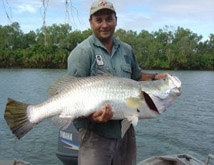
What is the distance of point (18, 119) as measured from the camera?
366 cm

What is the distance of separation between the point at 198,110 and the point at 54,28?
68223 mm

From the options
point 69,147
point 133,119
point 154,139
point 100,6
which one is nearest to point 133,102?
point 133,119

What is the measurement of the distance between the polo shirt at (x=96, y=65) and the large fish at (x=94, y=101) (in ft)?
0.54

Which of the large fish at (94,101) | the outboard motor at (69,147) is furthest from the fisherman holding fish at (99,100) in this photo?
the outboard motor at (69,147)

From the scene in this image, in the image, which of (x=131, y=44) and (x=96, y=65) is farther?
(x=131, y=44)

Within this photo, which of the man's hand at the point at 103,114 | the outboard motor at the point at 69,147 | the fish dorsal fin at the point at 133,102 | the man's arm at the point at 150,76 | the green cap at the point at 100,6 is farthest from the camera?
the outboard motor at the point at 69,147

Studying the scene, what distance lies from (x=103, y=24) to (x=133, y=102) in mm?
959

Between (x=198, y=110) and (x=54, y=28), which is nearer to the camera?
(x=198, y=110)

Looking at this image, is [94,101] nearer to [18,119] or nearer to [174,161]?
[18,119]

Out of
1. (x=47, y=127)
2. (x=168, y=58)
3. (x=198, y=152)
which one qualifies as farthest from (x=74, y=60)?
(x=168, y=58)

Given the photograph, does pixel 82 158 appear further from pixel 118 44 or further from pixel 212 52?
pixel 212 52

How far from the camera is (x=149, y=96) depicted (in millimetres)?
3697

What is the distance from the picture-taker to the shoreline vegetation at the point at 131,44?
78875mm

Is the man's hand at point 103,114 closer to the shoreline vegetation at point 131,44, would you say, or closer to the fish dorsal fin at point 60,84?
the fish dorsal fin at point 60,84
